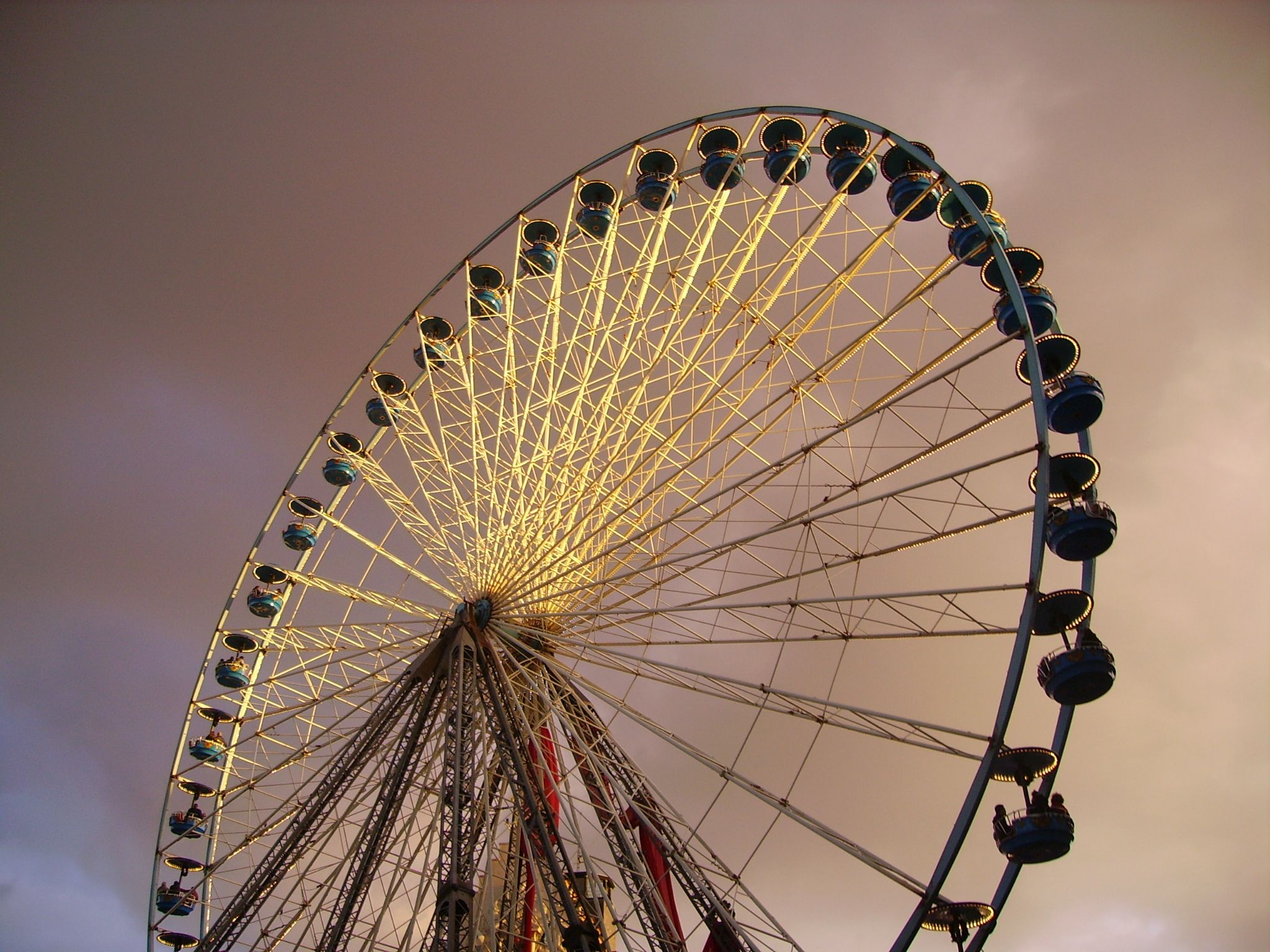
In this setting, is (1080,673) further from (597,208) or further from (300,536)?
(300,536)

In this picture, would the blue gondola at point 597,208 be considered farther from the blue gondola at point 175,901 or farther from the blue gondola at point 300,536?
the blue gondola at point 175,901

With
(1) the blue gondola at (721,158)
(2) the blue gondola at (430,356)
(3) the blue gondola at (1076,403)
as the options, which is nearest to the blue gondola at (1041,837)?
(3) the blue gondola at (1076,403)

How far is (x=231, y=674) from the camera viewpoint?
1989 centimetres

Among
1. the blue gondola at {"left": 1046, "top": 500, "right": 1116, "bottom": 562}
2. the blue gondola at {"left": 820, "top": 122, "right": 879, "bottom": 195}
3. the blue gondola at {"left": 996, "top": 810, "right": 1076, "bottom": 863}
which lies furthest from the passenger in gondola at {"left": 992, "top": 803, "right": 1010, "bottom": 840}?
the blue gondola at {"left": 820, "top": 122, "right": 879, "bottom": 195}

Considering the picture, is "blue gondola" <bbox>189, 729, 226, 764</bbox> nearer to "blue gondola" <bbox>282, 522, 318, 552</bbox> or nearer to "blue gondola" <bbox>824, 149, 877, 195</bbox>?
"blue gondola" <bbox>282, 522, 318, 552</bbox>

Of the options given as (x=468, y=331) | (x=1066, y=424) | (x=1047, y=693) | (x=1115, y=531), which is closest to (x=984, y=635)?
(x=1047, y=693)

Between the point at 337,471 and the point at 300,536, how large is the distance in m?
1.79

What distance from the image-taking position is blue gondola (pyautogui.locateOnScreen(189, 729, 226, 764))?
19.5 meters

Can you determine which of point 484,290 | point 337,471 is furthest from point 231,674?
point 484,290

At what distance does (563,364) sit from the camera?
1738 centimetres

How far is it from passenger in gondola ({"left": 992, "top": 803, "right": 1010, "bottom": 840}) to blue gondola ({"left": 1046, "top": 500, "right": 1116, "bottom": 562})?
11.1 feet

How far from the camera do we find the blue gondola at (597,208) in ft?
58.8

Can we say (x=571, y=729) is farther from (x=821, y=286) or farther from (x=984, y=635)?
(x=821, y=286)

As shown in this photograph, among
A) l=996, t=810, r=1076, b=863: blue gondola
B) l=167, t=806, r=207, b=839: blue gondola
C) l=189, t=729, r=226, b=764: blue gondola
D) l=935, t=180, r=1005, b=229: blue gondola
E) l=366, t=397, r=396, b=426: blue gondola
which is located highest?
l=935, t=180, r=1005, b=229: blue gondola
